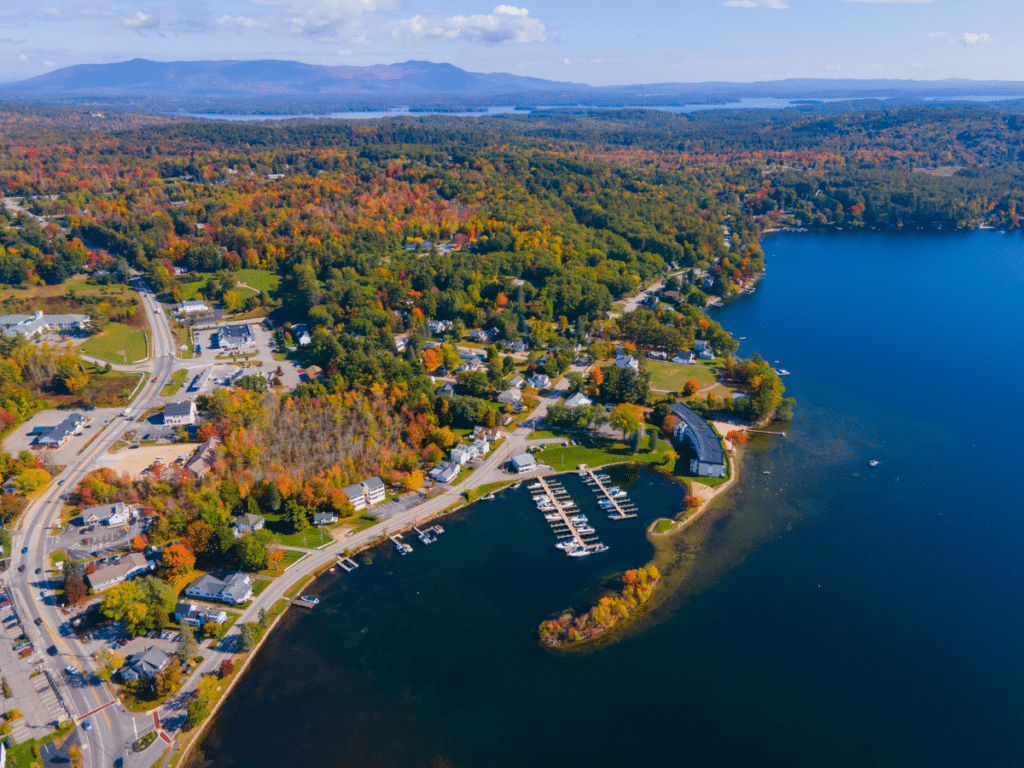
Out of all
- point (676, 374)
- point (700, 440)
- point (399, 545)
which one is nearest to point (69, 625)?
point (399, 545)

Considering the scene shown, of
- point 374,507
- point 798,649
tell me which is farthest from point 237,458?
point 798,649

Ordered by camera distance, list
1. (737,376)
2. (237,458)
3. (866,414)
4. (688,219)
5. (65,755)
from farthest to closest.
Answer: (688,219) < (737,376) < (866,414) < (237,458) < (65,755)

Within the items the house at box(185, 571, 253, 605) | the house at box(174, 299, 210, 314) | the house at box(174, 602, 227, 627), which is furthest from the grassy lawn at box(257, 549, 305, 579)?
the house at box(174, 299, 210, 314)

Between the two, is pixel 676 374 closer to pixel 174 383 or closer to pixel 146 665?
pixel 146 665

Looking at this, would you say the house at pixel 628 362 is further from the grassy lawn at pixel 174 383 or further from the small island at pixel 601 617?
the grassy lawn at pixel 174 383

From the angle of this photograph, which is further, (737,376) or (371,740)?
(737,376)

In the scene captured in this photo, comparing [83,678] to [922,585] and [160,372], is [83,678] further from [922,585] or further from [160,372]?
A: [922,585]

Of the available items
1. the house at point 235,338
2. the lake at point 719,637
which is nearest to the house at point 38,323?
the house at point 235,338

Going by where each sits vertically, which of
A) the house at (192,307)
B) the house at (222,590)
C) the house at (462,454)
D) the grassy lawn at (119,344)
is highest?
the house at (192,307)
